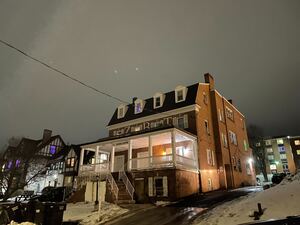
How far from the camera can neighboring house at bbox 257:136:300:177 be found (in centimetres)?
8488

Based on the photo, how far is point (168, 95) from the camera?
97.6ft

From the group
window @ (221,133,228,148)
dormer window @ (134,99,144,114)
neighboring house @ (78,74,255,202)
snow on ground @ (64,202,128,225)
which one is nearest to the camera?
snow on ground @ (64,202,128,225)

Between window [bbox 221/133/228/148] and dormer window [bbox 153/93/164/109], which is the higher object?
dormer window [bbox 153/93/164/109]

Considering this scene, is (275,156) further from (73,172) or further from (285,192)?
(285,192)

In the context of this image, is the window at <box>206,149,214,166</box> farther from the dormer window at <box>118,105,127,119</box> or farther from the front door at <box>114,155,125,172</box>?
the dormer window at <box>118,105,127,119</box>

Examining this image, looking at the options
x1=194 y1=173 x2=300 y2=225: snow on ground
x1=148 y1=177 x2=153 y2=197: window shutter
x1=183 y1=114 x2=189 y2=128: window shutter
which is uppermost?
x1=183 y1=114 x2=189 y2=128: window shutter

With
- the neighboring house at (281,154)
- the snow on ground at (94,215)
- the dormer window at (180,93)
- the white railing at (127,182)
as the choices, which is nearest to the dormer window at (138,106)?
the dormer window at (180,93)

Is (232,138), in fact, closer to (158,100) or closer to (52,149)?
(158,100)

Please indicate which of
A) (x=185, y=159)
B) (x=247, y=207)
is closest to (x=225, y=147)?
(x=185, y=159)

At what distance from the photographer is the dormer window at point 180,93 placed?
89.1ft

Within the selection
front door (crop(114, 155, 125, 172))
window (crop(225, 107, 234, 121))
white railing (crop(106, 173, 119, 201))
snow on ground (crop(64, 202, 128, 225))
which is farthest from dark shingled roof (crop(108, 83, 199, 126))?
snow on ground (crop(64, 202, 128, 225))

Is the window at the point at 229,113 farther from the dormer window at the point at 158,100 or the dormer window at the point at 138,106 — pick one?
the dormer window at the point at 138,106

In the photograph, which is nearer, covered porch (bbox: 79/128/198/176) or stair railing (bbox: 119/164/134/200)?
stair railing (bbox: 119/164/134/200)

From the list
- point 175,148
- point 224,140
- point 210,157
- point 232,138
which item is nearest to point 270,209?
point 175,148
